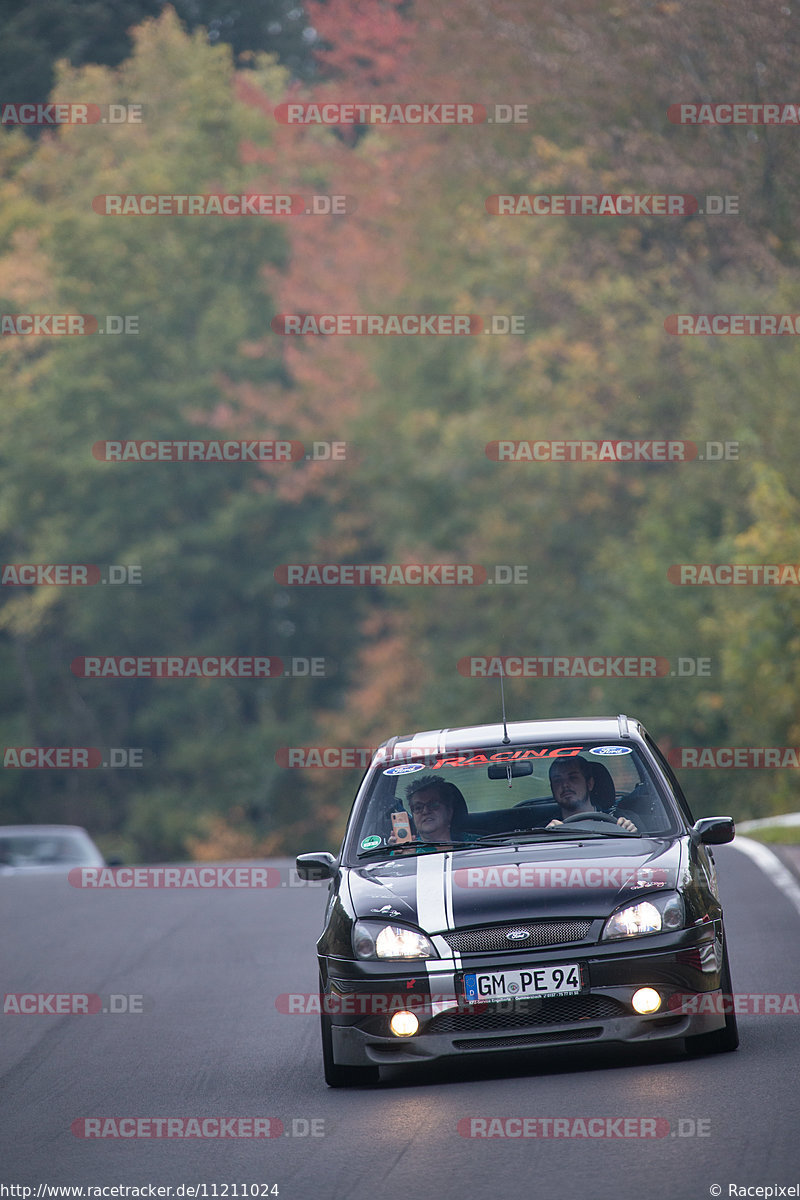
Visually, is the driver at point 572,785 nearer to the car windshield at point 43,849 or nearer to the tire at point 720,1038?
the tire at point 720,1038

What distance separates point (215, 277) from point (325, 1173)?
4697 cm

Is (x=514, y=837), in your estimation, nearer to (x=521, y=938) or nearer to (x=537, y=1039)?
(x=521, y=938)

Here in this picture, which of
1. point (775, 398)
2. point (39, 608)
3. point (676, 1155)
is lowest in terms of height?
point (39, 608)

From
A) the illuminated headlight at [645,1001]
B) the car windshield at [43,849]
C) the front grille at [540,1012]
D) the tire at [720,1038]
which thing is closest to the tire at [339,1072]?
the front grille at [540,1012]

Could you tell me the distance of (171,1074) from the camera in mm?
9633

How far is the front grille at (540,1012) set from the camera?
821 centimetres

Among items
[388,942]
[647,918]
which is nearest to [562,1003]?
[647,918]

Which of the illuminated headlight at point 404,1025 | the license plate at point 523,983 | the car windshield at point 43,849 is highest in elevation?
the license plate at point 523,983

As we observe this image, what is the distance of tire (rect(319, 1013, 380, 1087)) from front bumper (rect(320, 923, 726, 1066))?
371 mm

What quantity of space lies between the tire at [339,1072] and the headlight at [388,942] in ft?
1.57

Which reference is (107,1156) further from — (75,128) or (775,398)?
(75,128)

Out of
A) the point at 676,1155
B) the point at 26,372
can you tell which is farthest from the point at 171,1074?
the point at 26,372

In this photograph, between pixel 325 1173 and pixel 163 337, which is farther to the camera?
pixel 163 337

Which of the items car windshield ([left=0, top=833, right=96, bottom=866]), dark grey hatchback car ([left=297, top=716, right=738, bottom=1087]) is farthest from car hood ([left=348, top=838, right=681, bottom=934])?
car windshield ([left=0, top=833, right=96, bottom=866])
